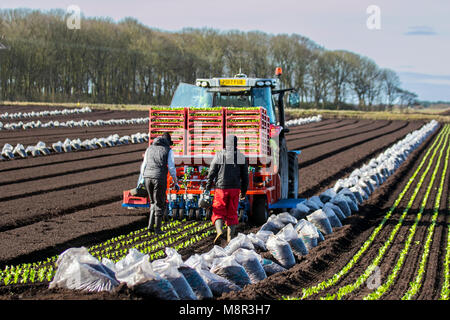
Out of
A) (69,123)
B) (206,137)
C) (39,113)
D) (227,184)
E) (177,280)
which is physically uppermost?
(39,113)

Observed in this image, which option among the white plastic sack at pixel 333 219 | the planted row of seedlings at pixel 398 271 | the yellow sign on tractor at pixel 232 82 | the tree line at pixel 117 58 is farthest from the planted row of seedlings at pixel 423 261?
the tree line at pixel 117 58

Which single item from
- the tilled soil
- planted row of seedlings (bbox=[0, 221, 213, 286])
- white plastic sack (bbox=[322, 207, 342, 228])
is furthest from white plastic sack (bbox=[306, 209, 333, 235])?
planted row of seedlings (bbox=[0, 221, 213, 286])

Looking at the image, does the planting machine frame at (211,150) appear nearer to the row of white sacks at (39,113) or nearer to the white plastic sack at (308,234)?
the white plastic sack at (308,234)

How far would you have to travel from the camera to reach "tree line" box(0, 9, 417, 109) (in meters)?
58.5

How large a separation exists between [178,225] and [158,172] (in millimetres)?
1441

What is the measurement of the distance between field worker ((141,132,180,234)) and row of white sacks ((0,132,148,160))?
1188 centimetres

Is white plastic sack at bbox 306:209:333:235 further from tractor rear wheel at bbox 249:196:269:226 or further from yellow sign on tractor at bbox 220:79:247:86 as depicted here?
yellow sign on tractor at bbox 220:79:247:86

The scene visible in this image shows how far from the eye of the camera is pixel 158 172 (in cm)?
1009

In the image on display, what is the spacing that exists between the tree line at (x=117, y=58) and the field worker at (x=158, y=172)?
130 ft

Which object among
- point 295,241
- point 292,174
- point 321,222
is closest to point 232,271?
point 295,241

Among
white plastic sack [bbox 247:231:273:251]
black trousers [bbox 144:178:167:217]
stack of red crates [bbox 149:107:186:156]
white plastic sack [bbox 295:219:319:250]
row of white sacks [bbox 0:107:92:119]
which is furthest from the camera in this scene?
row of white sacks [bbox 0:107:92:119]

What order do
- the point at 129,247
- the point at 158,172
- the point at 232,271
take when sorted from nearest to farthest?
the point at 232,271 < the point at 129,247 < the point at 158,172

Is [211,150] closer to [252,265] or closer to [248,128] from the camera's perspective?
[248,128]
